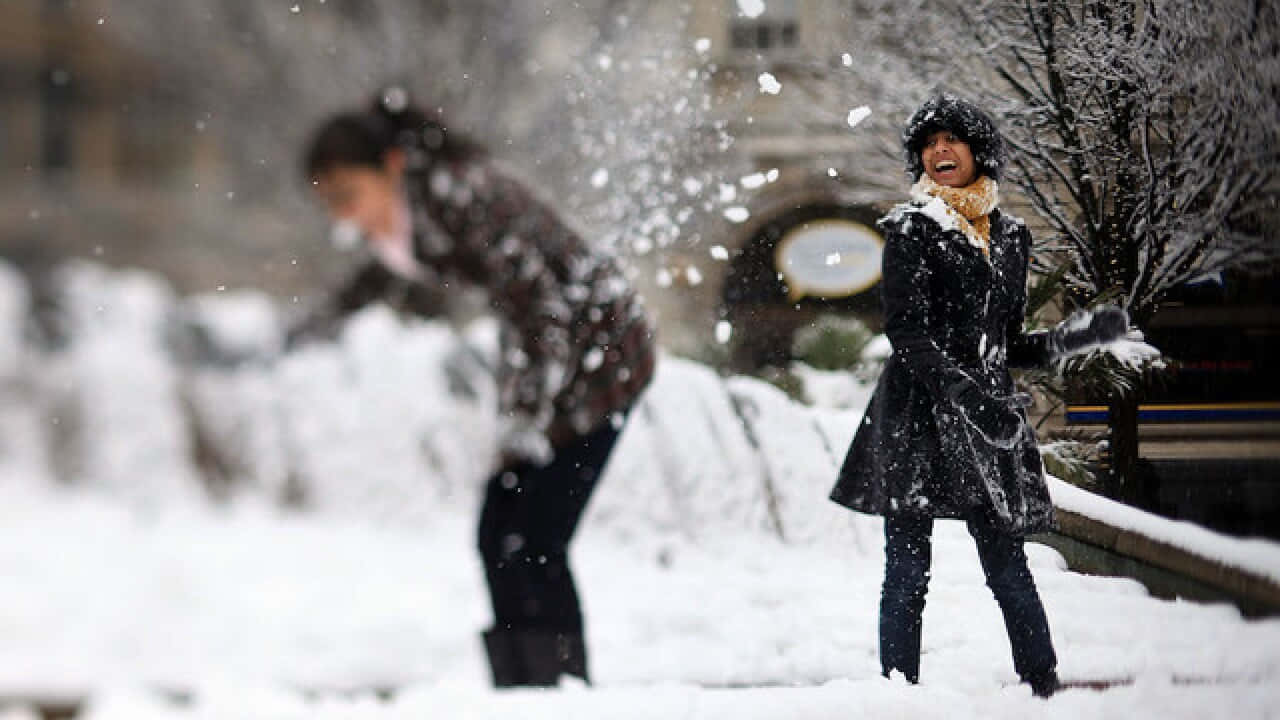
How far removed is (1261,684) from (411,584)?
2.50 meters

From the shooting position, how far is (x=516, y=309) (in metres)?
2.19

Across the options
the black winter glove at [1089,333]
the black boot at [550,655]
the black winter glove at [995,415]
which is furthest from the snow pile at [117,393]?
the black winter glove at [1089,333]

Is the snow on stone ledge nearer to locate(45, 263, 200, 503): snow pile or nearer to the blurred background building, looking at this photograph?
the blurred background building

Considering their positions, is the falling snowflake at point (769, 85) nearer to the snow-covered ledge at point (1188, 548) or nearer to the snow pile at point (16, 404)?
the snow-covered ledge at point (1188, 548)

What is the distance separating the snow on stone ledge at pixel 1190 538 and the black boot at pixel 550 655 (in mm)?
1487

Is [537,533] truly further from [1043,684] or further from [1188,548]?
[1188,548]

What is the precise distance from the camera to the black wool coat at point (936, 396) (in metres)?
2.27

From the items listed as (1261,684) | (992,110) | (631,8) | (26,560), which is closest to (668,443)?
(631,8)

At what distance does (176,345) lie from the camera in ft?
6.73

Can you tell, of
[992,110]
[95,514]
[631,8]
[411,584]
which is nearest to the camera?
[95,514]

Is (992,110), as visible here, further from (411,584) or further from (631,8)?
(411,584)

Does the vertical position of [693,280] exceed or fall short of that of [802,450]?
it exceeds it

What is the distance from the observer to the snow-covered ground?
201 centimetres

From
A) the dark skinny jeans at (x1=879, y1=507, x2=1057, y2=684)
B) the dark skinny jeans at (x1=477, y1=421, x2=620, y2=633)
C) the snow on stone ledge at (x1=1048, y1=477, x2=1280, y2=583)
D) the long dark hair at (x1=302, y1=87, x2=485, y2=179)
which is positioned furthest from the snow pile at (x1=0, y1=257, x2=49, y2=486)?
the snow on stone ledge at (x1=1048, y1=477, x2=1280, y2=583)
